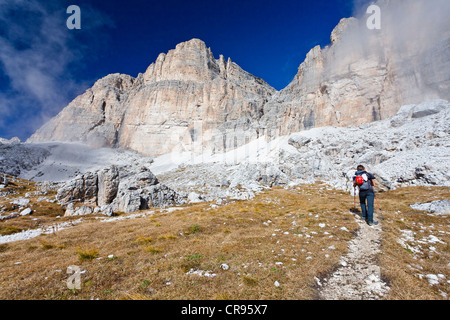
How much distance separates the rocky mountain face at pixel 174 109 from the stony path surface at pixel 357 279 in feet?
323

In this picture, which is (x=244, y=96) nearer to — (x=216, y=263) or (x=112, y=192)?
(x=112, y=192)

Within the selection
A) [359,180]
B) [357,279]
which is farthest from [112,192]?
[357,279]

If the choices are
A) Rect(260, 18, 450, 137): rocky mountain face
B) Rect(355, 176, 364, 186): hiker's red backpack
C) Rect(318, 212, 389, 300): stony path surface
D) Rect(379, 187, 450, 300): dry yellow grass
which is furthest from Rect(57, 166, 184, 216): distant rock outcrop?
Rect(260, 18, 450, 137): rocky mountain face

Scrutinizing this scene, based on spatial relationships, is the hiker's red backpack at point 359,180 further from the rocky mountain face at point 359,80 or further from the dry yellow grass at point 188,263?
the rocky mountain face at point 359,80

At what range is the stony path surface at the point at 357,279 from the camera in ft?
14.1

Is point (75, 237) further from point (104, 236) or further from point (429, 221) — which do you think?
point (429, 221)

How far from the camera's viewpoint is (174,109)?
131875 mm

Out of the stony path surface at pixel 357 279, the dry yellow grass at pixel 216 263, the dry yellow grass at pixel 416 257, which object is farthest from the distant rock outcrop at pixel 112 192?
the dry yellow grass at pixel 416 257

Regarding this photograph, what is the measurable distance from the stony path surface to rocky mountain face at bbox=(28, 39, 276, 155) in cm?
9846

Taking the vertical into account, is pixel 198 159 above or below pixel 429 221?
above

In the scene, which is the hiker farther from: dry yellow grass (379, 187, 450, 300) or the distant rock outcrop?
the distant rock outcrop

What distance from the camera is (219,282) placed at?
5035mm

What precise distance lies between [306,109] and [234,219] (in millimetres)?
89160
